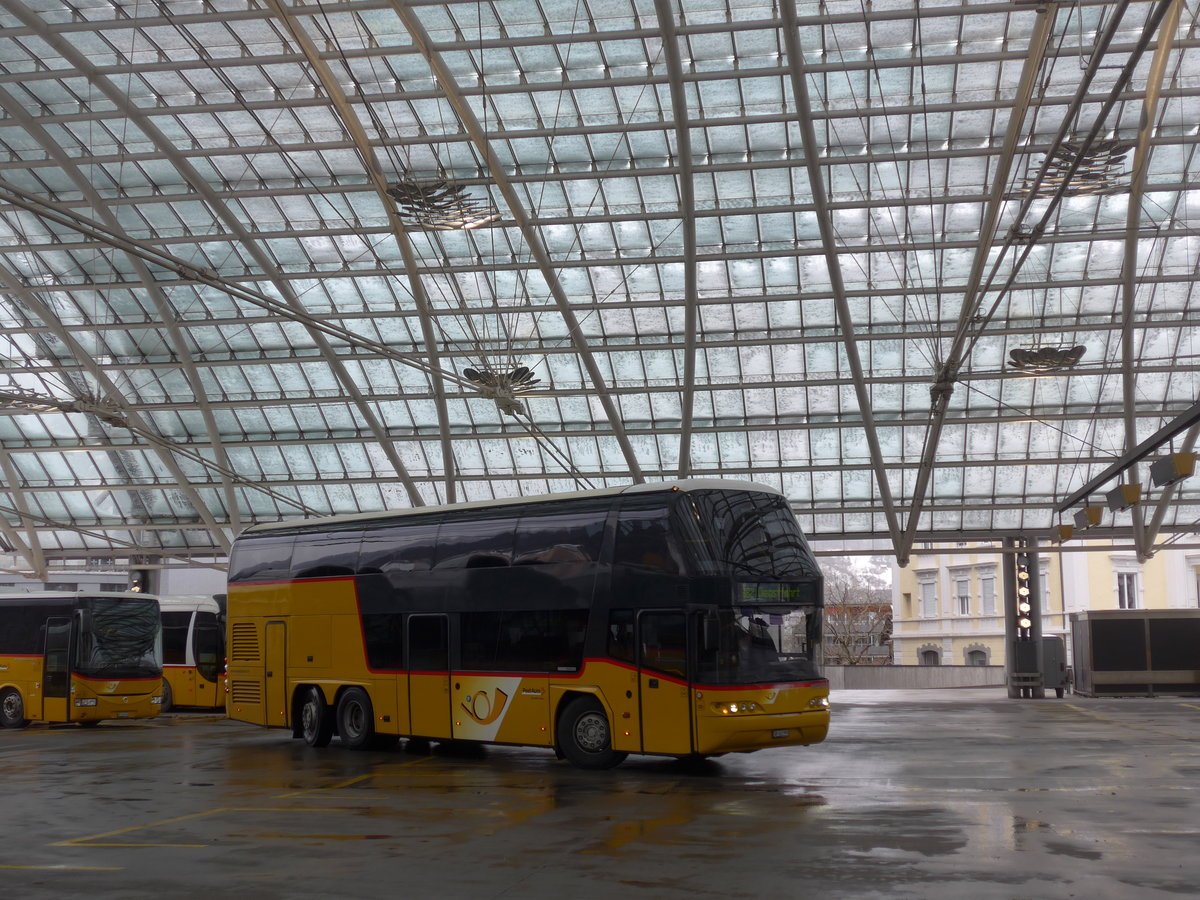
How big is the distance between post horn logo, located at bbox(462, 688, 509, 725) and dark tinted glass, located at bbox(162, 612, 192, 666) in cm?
1579

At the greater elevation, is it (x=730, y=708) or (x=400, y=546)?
(x=400, y=546)

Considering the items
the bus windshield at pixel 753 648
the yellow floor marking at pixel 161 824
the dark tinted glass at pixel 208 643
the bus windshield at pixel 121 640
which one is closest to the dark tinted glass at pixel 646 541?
the bus windshield at pixel 753 648

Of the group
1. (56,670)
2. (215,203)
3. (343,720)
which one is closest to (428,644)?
(343,720)

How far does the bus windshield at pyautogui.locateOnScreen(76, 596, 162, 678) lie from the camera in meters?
26.1

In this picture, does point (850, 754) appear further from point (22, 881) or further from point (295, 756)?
point (22, 881)

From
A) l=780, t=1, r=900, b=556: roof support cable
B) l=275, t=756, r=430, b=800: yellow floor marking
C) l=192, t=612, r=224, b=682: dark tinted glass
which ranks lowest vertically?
l=275, t=756, r=430, b=800: yellow floor marking

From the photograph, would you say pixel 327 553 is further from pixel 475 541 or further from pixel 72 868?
pixel 72 868

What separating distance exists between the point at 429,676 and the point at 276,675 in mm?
3846

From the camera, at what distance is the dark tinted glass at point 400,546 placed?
1858 cm

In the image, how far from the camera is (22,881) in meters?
8.62

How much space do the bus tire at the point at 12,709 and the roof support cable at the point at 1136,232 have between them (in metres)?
27.1

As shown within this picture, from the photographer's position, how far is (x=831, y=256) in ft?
113

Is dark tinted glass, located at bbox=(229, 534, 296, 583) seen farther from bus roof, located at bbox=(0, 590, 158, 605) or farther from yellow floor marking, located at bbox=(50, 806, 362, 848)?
yellow floor marking, located at bbox=(50, 806, 362, 848)

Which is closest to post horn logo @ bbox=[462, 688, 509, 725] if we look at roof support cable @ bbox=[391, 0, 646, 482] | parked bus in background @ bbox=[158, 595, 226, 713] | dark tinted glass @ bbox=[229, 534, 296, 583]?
dark tinted glass @ bbox=[229, 534, 296, 583]
